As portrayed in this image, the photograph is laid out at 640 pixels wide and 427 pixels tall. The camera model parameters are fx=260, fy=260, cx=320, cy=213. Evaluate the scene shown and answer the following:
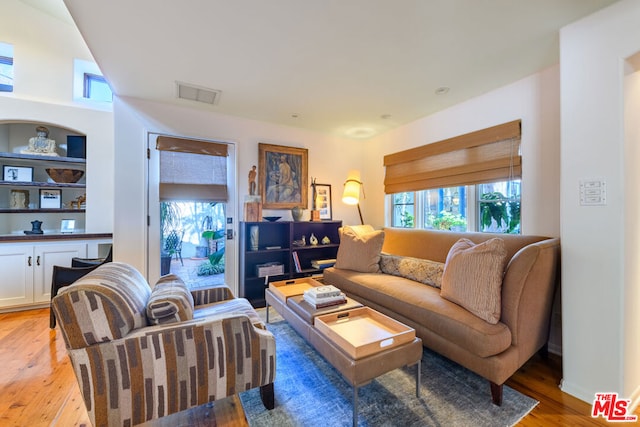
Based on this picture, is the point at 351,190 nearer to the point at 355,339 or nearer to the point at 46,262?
the point at 355,339

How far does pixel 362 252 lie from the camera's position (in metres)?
2.97

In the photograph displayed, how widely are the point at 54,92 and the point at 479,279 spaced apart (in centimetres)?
518

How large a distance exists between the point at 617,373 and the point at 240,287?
3.29m

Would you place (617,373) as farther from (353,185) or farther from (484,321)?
(353,185)

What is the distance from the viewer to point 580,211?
1657mm

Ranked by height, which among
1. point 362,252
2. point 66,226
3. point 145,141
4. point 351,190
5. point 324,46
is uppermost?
point 324,46

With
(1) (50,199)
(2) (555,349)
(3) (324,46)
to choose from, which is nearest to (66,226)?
(1) (50,199)

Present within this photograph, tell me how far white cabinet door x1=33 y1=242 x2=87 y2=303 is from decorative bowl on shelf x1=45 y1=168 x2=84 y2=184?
95cm

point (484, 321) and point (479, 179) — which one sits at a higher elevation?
point (479, 179)

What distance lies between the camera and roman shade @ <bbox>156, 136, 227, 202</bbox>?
3.04 metres

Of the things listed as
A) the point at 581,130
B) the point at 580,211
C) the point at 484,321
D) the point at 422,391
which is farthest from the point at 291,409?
the point at 581,130

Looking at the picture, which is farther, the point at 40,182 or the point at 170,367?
the point at 40,182

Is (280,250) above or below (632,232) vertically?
below

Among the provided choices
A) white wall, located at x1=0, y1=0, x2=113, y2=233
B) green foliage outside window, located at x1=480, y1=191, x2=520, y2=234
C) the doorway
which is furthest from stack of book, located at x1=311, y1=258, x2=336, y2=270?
white wall, located at x1=0, y1=0, x2=113, y2=233
